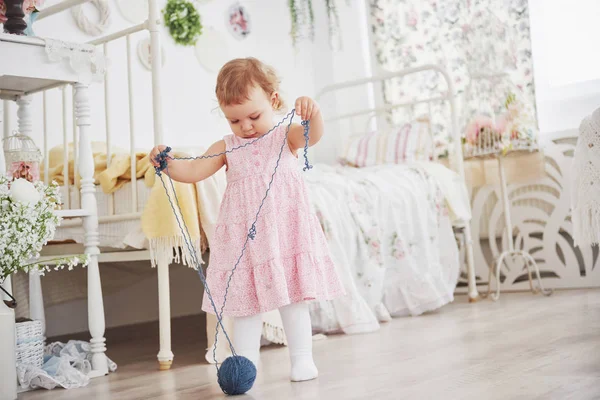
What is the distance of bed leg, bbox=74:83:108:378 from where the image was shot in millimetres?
2137

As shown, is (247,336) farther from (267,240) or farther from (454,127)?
(454,127)

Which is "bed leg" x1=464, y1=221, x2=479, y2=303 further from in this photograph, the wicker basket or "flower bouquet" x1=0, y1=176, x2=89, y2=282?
"flower bouquet" x1=0, y1=176, x2=89, y2=282

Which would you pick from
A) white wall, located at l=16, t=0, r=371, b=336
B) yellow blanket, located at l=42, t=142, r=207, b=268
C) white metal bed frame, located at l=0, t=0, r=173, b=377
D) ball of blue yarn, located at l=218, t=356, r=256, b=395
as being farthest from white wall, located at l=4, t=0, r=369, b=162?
ball of blue yarn, located at l=218, t=356, r=256, b=395

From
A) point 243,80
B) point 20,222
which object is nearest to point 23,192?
point 20,222

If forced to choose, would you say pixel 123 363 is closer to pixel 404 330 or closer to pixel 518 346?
pixel 404 330

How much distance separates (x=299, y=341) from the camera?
1791mm

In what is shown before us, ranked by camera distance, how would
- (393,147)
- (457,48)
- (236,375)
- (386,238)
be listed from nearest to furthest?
(236,375)
(386,238)
(393,147)
(457,48)

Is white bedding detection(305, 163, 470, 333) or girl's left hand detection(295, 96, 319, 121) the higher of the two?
girl's left hand detection(295, 96, 319, 121)

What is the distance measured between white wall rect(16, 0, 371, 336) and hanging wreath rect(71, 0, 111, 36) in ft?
0.10

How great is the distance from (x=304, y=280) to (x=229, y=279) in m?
0.18

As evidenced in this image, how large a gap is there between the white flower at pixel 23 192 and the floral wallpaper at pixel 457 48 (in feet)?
7.85

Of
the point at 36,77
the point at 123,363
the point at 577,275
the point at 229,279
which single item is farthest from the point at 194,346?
the point at 577,275

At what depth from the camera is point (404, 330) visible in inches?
104

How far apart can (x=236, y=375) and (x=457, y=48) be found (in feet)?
9.14
